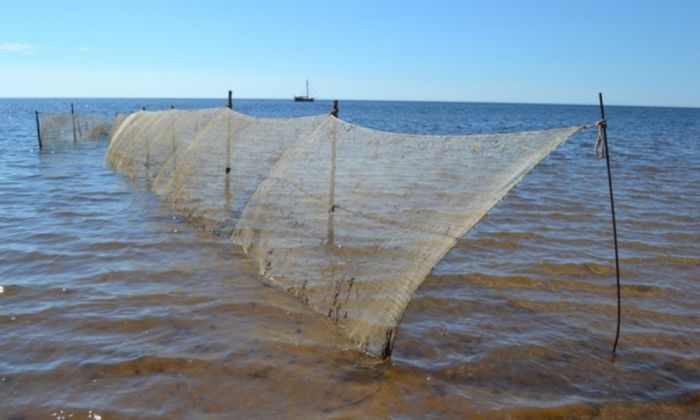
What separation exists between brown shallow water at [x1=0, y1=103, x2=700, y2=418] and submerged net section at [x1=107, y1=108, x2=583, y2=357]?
0.42m

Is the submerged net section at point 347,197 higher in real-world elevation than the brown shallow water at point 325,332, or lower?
higher

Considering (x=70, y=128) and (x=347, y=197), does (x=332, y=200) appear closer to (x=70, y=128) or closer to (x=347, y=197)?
(x=347, y=197)

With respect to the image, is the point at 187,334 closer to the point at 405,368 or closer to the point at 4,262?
the point at 405,368

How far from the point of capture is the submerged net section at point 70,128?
2208 cm

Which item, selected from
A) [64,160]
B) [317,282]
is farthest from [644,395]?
[64,160]

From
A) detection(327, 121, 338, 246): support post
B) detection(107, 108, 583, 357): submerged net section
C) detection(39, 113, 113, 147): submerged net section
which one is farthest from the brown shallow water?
detection(39, 113, 113, 147): submerged net section

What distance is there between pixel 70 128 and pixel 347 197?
2367 centimetres

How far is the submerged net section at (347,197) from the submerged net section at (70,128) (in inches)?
583

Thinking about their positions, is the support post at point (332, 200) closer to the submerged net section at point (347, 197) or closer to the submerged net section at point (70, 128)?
the submerged net section at point (347, 197)

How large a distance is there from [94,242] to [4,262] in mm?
1192

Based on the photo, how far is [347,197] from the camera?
250 inches

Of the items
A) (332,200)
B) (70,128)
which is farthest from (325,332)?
(70,128)

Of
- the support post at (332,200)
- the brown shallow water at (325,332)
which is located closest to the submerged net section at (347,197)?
the support post at (332,200)

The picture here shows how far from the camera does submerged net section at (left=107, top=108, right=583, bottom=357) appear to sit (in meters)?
4.09
